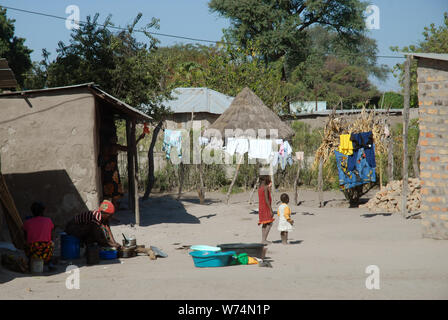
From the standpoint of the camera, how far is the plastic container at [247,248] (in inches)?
313

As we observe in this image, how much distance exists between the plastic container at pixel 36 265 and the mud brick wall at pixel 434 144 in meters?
6.36

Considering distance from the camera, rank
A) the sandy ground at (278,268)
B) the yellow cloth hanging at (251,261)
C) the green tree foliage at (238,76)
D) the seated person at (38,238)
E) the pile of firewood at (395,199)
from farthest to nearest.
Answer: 1. the green tree foliage at (238,76)
2. the pile of firewood at (395,199)
3. the yellow cloth hanging at (251,261)
4. the seated person at (38,238)
5. the sandy ground at (278,268)

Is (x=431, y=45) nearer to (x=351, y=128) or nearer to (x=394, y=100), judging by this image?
(x=394, y=100)

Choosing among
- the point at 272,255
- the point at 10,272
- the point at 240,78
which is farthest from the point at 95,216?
the point at 240,78

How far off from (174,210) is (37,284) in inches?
306

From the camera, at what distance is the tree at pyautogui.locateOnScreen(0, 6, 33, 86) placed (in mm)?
31097

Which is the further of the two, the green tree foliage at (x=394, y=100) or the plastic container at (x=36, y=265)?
the green tree foliage at (x=394, y=100)

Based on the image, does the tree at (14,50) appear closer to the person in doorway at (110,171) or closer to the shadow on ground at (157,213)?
the shadow on ground at (157,213)

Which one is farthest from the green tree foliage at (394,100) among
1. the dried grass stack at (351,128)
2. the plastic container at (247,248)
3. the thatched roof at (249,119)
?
the plastic container at (247,248)

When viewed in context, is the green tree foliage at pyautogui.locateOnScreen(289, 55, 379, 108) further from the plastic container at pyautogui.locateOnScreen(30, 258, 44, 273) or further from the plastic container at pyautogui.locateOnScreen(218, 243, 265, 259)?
the plastic container at pyautogui.locateOnScreen(30, 258, 44, 273)

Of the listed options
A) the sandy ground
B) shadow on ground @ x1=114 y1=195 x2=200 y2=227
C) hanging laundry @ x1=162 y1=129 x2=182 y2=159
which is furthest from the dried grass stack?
hanging laundry @ x1=162 y1=129 x2=182 y2=159

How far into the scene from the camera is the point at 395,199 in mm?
14219

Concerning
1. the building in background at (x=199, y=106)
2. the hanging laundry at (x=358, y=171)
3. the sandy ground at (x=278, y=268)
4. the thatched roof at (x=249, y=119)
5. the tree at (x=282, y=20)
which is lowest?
the sandy ground at (x=278, y=268)
